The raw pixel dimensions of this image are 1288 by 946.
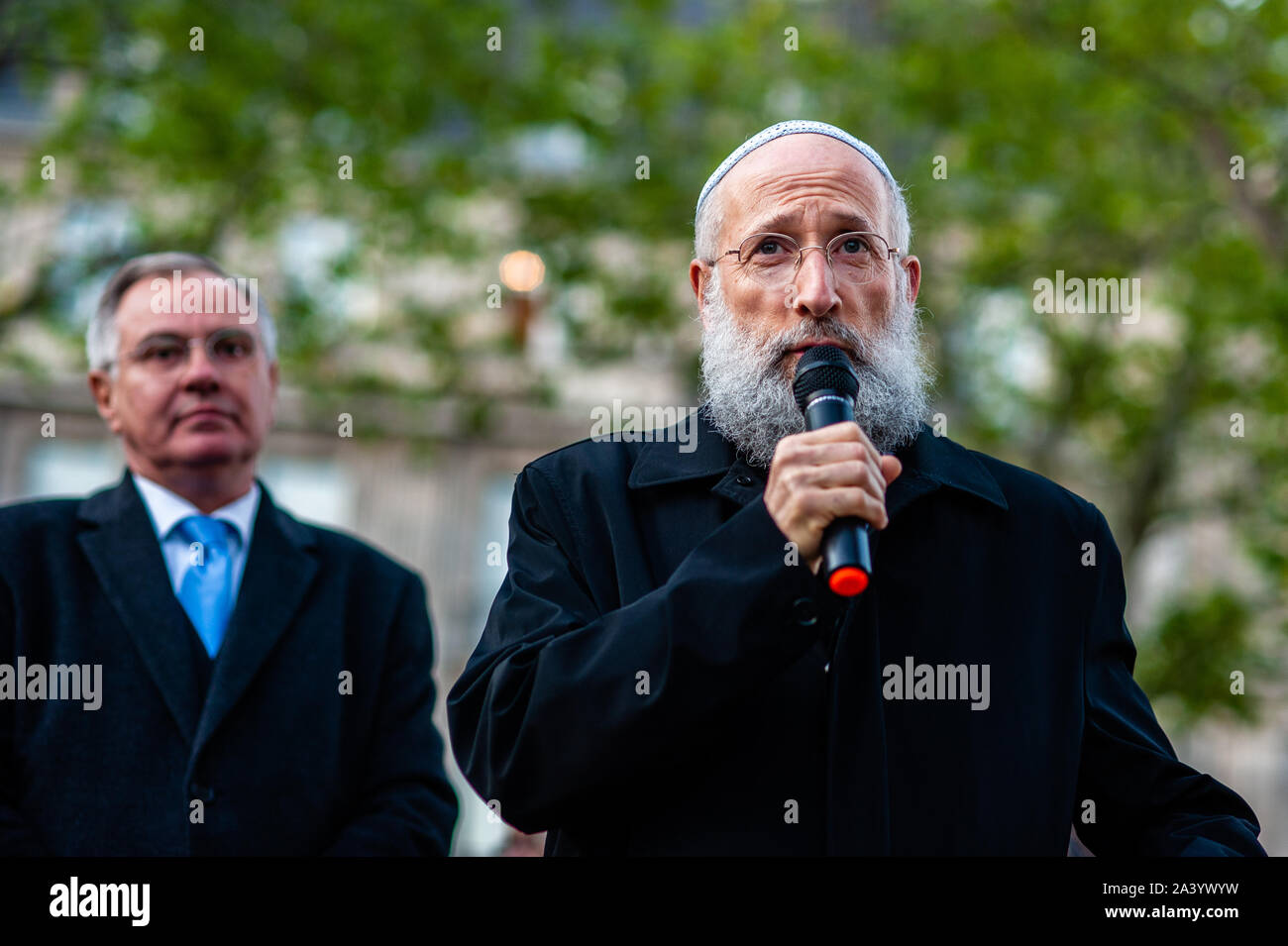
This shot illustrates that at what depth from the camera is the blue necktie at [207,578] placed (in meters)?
3.55

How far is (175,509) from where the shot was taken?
3754 millimetres

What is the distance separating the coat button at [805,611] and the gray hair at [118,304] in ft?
7.74

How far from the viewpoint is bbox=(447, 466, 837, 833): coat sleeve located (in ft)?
6.75

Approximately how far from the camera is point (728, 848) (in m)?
2.18

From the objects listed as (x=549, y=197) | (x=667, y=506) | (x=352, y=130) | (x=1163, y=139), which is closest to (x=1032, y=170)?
(x=1163, y=139)

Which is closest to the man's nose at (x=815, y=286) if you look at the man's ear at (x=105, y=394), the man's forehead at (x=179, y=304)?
the man's forehead at (x=179, y=304)

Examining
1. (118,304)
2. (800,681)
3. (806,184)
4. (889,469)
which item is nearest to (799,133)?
(806,184)

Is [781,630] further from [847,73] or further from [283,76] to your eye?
[847,73]

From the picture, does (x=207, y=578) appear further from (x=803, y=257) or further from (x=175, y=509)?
(x=803, y=257)

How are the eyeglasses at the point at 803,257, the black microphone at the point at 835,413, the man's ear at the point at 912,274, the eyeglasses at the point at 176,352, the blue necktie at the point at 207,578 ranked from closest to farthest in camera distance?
the black microphone at the point at 835,413 < the eyeglasses at the point at 803,257 < the man's ear at the point at 912,274 < the blue necktie at the point at 207,578 < the eyeglasses at the point at 176,352

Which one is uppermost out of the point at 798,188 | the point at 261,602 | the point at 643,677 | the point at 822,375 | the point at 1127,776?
the point at 798,188

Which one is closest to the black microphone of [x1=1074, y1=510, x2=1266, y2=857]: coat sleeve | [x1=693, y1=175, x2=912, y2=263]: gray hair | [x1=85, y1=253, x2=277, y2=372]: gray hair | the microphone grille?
the microphone grille

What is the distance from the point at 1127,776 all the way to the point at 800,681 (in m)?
0.63

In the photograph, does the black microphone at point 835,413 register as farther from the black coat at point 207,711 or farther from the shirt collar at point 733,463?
the black coat at point 207,711
